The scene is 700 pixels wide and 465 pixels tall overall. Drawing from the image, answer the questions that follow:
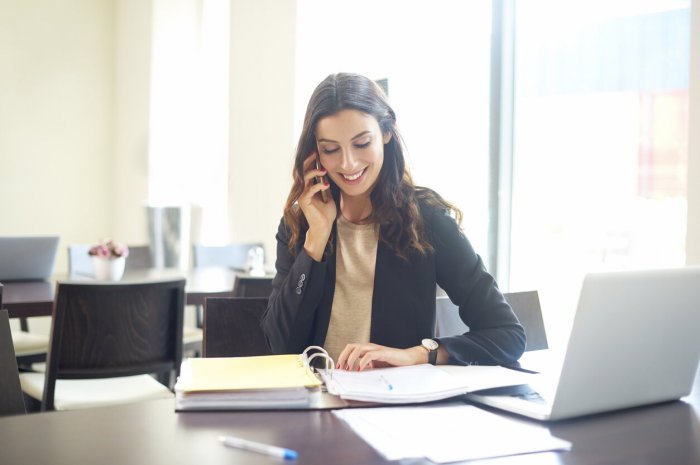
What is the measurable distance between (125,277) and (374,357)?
2.39 meters

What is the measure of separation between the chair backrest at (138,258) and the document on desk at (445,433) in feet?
10.5

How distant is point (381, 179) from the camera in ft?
6.82

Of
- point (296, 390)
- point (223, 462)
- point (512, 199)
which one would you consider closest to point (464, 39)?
point (512, 199)

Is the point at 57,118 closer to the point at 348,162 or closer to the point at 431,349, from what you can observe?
the point at 348,162

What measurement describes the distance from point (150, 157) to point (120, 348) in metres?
3.80

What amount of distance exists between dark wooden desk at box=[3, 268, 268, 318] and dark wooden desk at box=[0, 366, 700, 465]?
1.65m

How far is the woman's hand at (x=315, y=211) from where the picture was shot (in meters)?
1.99

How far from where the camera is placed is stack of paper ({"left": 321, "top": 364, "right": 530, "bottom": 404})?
4.49 feet

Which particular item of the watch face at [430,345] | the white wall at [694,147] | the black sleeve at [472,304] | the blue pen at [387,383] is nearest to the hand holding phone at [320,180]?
the black sleeve at [472,304]

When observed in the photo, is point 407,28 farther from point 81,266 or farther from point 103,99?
A: point 103,99

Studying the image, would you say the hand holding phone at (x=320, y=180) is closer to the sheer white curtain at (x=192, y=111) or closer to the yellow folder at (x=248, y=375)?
the yellow folder at (x=248, y=375)

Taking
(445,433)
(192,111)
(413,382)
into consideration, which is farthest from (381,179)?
(192,111)

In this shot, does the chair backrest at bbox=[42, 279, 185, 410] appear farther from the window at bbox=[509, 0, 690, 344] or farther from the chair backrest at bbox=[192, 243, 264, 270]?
the chair backrest at bbox=[192, 243, 264, 270]

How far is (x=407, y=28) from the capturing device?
417cm
